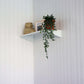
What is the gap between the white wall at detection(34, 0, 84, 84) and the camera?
190 centimetres

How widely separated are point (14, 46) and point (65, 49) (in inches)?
36.9

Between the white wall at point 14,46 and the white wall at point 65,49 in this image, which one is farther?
the white wall at point 14,46

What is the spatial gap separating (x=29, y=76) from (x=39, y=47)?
0.59m

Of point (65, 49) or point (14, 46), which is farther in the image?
point (14, 46)

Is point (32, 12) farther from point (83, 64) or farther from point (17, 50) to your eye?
point (83, 64)

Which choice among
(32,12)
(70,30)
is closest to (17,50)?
(32,12)

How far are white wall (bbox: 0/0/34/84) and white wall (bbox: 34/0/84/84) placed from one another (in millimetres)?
241

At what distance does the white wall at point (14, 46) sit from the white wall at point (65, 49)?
241 mm

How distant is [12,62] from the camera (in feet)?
7.95

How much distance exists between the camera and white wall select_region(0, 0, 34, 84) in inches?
92.4

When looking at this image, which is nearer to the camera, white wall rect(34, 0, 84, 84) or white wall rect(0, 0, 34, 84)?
white wall rect(34, 0, 84, 84)

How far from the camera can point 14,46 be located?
2.48 meters

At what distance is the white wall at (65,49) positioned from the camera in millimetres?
1903

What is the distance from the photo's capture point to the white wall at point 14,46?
2.35 m
